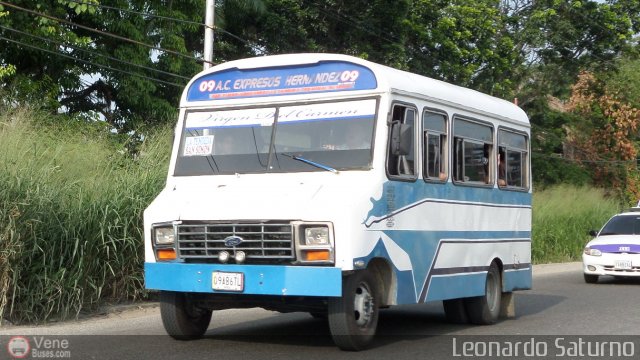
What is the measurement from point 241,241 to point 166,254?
920mm

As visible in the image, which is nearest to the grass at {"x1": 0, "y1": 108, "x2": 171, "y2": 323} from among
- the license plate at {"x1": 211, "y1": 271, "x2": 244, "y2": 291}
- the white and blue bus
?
the white and blue bus

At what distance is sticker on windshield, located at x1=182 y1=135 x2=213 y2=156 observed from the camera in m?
10.5

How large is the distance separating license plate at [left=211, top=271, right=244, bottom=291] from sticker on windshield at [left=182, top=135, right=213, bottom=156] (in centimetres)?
172

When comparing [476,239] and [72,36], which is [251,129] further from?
[72,36]

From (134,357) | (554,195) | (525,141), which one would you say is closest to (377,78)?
(134,357)

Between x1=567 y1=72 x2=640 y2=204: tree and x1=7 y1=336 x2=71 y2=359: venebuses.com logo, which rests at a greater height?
x1=567 y1=72 x2=640 y2=204: tree

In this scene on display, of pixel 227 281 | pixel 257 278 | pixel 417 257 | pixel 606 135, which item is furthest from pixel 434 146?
pixel 606 135

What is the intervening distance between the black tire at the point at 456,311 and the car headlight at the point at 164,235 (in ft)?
14.1

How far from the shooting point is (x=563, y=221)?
31094mm

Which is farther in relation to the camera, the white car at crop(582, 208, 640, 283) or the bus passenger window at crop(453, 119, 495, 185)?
the white car at crop(582, 208, 640, 283)

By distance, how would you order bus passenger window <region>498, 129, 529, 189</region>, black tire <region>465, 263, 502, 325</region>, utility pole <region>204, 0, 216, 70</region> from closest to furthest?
black tire <region>465, 263, 502, 325</region> → bus passenger window <region>498, 129, 529, 189</region> → utility pole <region>204, 0, 216, 70</region>

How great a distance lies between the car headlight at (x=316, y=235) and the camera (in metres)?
8.93

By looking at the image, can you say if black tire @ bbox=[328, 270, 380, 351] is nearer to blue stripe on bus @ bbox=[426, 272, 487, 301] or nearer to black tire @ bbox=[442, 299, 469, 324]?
blue stripe on bus @ bbox=[426, 272, 487, 301]

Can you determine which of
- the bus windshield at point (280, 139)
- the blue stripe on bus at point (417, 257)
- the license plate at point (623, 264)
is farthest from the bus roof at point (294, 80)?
the license plate at point (623, 264)
